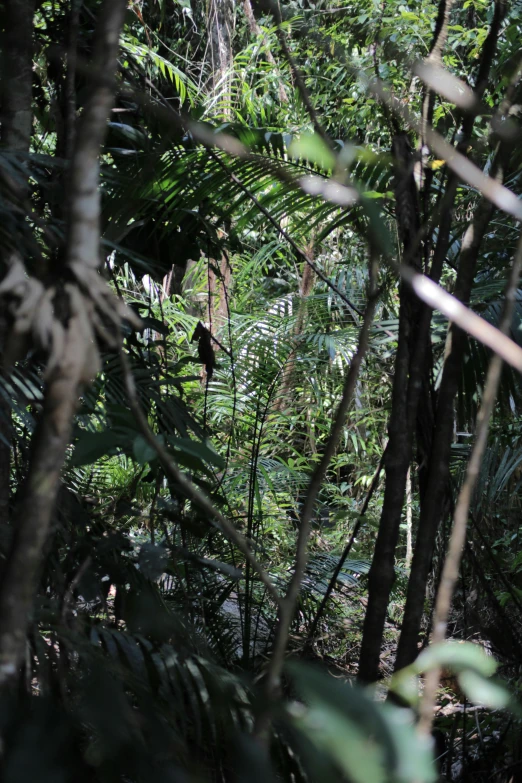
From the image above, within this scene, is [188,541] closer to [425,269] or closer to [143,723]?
[425,269]

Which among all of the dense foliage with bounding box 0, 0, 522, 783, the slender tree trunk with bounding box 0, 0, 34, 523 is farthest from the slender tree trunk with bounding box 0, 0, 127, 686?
the slender tree trunk with bounding box 0, 0, 34, 523

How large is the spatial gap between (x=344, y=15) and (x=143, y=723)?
3271mm

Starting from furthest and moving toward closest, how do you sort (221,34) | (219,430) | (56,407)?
(221,34), (219,430), (56,407)

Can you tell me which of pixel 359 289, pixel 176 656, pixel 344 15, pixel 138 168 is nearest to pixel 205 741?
pixel 176 656

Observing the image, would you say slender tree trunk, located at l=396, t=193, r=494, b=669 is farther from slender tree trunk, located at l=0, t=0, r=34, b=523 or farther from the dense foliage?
slender tree trunk, located at l=0, t=0, r=34, b=523

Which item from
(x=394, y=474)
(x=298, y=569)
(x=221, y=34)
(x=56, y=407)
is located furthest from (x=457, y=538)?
(x=221, y=34)

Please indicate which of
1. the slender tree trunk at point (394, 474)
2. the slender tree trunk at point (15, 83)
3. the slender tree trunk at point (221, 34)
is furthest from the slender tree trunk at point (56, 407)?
the slender tree trunk at point (221, 34)

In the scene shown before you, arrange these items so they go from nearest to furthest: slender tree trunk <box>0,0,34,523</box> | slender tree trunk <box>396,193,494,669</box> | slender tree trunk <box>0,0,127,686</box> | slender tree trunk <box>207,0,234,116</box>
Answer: slender tree trunk <box>0,0,127,686</box>, slender tree trunk <box>396,193,494,669</box>, slender tree trunk <box>0,0,34,523</box>, slender tree trunk <box>207,0,234,116</box>

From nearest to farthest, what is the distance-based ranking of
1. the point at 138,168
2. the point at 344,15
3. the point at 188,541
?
the point at 138,168
the point at 188,541
the point at 344,15

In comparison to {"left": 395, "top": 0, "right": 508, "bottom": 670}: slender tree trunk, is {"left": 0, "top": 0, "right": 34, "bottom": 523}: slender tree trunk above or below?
above

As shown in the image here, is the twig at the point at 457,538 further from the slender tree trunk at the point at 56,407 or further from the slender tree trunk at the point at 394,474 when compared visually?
the slender tree trunk at the point at 394,474

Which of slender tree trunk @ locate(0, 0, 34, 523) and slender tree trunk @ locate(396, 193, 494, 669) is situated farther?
slender tree trunk @ locate(0, 0, 34, 523)

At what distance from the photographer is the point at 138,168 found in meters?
1.33

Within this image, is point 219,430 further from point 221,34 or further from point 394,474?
point 221,34
